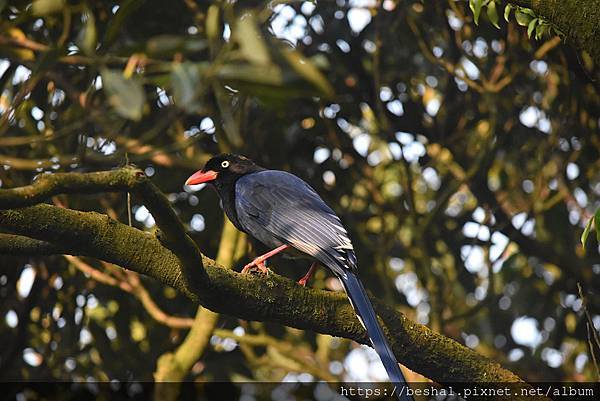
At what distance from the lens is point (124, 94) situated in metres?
1.92

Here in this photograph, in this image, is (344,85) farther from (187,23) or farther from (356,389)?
(356,389)

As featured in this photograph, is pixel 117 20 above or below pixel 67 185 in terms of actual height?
above

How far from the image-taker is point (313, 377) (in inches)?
292

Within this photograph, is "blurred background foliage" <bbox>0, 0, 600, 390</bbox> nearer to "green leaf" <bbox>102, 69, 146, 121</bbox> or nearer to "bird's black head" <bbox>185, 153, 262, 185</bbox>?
"bird's black head" <bbox>185, 153, 262, 185</bbox>

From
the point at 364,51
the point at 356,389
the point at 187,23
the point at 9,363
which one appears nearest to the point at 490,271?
the point at 356,389

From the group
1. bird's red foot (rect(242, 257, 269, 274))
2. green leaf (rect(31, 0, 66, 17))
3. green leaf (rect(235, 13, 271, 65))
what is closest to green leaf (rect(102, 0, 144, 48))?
green leaf (rect(31, 0, 66, 17))

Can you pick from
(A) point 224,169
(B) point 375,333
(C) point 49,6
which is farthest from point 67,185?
(A) point 224,169

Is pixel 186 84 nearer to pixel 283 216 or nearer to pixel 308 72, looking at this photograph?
pixel 308 72

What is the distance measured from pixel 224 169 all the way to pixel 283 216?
785 mm

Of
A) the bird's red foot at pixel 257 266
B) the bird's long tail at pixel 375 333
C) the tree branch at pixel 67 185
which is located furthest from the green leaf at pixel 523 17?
the tree branch at pixel 67 185

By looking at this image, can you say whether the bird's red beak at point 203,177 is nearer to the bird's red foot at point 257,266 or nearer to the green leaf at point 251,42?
the bird's red foot at point 257,266

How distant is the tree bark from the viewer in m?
3.57

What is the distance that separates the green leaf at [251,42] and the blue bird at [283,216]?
224 centimetres

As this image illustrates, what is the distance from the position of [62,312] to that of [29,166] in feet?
9.62
